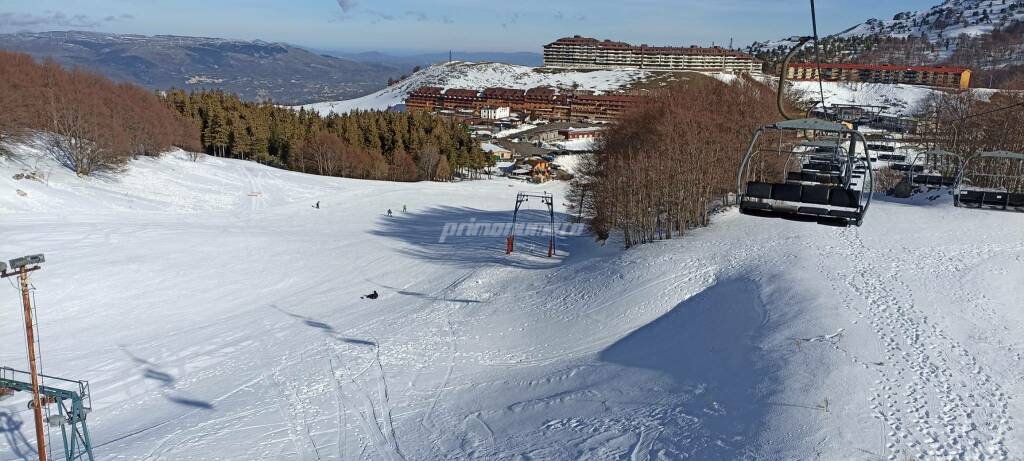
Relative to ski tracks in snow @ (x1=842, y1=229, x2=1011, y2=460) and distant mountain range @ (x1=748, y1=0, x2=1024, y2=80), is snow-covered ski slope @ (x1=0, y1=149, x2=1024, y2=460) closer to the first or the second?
ski tracks in snow @ (x1=842, y1=229, x2=1011, y2=460)

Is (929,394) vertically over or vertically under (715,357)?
over

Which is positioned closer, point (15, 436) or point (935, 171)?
point (15, 436)

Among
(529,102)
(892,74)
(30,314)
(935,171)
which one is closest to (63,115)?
(30,314)

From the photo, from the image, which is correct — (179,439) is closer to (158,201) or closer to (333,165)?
(158,201)

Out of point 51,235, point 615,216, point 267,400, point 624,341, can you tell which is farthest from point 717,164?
point 51,235

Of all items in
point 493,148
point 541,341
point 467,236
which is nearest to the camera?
point 541,341

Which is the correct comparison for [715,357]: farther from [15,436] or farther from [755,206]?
[15,436]

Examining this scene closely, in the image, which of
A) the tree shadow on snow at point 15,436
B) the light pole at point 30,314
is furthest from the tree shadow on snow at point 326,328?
the light pole at point 30,314
